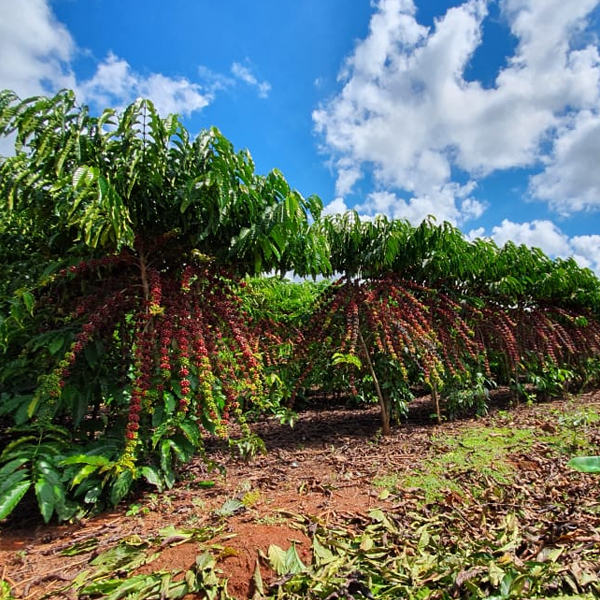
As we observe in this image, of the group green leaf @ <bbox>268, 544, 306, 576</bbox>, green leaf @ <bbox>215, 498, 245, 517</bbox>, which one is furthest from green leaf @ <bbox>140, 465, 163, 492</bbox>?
green leaf @ <bbox>268, 544, 306, 576</bbox>

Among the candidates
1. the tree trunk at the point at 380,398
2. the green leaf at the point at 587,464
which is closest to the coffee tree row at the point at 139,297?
the tree trunk at the point at 380,398

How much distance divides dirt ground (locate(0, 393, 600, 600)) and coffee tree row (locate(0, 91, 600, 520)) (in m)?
0.17

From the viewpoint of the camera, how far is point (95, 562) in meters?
1.90

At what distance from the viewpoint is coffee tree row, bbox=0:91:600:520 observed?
2.38m

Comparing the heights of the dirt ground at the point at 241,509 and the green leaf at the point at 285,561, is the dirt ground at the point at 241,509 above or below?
above

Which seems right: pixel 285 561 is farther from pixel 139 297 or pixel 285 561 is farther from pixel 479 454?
pixel 479 454

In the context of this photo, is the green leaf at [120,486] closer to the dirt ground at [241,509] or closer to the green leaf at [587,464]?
the dirt ground at [241,509]

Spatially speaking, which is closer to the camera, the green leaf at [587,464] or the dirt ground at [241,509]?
A: the green leaf at [587,464]

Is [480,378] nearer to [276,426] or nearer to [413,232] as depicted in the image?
[413,232]

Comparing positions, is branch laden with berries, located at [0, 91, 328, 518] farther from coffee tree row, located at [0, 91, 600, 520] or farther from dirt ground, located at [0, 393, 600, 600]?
dirt ground, located at [0, 393, 600, 600]

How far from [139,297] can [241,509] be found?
5.15 ft

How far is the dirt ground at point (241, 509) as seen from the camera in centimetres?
187

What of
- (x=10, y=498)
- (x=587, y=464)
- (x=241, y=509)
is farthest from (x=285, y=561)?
(x=10, y=498)

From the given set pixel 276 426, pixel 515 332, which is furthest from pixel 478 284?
pixel 276 426
